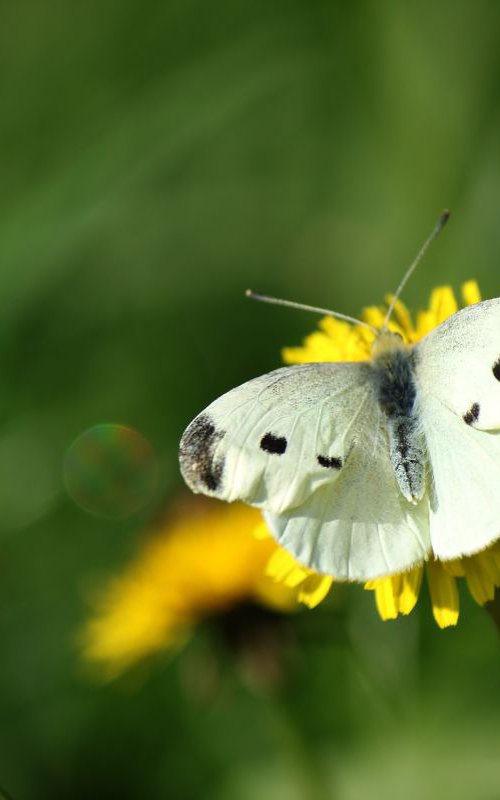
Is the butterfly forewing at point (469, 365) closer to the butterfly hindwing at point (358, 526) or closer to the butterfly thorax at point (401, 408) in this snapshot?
the butterfly thorax at point (401, 408)

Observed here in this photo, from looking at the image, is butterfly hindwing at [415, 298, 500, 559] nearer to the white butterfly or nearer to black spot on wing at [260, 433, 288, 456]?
the white butterfly

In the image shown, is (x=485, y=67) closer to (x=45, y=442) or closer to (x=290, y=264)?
(x=290, y=264)

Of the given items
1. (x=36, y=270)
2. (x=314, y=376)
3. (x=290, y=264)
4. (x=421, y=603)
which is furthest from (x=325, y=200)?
A: (x=314, y=376)

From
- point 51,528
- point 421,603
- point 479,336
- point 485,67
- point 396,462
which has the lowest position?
point 421,603

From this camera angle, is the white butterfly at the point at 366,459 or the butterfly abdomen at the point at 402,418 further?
the butterfly abdomen at the point at 402,418

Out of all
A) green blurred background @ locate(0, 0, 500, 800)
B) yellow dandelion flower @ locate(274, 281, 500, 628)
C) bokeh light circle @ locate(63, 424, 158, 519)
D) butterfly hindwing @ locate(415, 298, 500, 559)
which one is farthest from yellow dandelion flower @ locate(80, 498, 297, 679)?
butterfly hindwing @ locate(415, 298, 500, 559)

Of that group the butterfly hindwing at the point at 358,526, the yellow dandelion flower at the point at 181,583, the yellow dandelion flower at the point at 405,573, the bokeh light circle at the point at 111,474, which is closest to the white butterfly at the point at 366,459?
the butterfly hindwing at the point at 358,526
